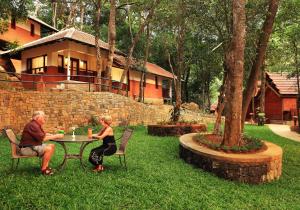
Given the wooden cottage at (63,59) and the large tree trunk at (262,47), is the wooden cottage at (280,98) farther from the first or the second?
the large tree trunk at (262,47)

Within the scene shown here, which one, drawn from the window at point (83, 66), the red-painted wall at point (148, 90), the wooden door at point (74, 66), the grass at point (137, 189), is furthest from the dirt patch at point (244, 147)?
the red-painted wall at point (148, 90)

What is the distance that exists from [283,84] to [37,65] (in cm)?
2363

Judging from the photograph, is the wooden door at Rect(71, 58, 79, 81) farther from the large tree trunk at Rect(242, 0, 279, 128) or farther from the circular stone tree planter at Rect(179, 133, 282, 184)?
the circular stone tree planter at Rect(179, 133, 282, 184)

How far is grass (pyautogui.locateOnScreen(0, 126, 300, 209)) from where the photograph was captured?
227 inches

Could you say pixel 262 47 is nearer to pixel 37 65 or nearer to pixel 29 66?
pixel 37 65

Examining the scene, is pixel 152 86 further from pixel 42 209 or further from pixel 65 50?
pixel 42 209

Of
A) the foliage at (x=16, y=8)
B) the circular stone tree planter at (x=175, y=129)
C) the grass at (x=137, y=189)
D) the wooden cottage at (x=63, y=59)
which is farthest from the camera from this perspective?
the wooden cottage at (x=63, y=59)

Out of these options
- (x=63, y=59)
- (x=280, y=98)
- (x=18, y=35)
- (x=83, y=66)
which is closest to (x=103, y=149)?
(x=63, y=59)

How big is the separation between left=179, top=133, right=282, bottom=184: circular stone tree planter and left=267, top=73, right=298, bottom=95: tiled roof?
24.1 metres

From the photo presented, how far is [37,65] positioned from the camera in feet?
83.6

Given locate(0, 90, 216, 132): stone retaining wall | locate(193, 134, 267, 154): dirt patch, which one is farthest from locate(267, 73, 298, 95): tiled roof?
locate(193, 134, 267, 154): dirt patch

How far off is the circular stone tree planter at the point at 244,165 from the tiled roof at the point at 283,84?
79.0 feet

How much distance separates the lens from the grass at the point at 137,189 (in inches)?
227

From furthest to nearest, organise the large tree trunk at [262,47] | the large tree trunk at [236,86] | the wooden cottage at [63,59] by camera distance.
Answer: the wooden cottage at [63,59] → the large tree trunk at [262,47] → the large tree trunk at [236,86]
